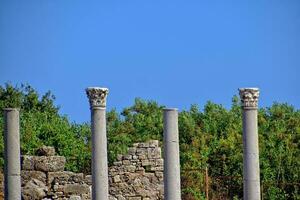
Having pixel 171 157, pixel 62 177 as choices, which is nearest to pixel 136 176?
pixel 62 177

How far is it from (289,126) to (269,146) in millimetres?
4061

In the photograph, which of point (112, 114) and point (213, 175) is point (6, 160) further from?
point (112, 114)

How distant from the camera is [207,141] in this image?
205 feet

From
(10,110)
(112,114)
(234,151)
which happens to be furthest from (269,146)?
(10,110)

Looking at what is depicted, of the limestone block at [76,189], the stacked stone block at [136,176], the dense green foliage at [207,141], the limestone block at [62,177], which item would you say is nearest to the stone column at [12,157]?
the limestone block at [62,177]

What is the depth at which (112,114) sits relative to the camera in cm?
7006

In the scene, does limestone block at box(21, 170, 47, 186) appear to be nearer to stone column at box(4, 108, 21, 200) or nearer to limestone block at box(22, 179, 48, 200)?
limestone block at box(22, 179, 48, 200)

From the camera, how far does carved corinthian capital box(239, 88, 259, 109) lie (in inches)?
1543

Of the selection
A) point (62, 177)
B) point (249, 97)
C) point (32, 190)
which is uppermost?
point (249, 97)

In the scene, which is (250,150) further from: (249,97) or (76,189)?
(76,189)

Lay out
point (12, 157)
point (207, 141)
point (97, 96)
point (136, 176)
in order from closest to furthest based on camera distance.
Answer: point (12, 157), point (97, 96), point (136, 176), point (207, 141)

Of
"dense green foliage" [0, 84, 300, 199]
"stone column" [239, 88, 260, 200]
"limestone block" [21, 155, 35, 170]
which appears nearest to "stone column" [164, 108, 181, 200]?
"stone column" [239, 88, 260, 200]

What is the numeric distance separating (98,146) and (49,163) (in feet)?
14.9

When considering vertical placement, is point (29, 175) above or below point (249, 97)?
below
